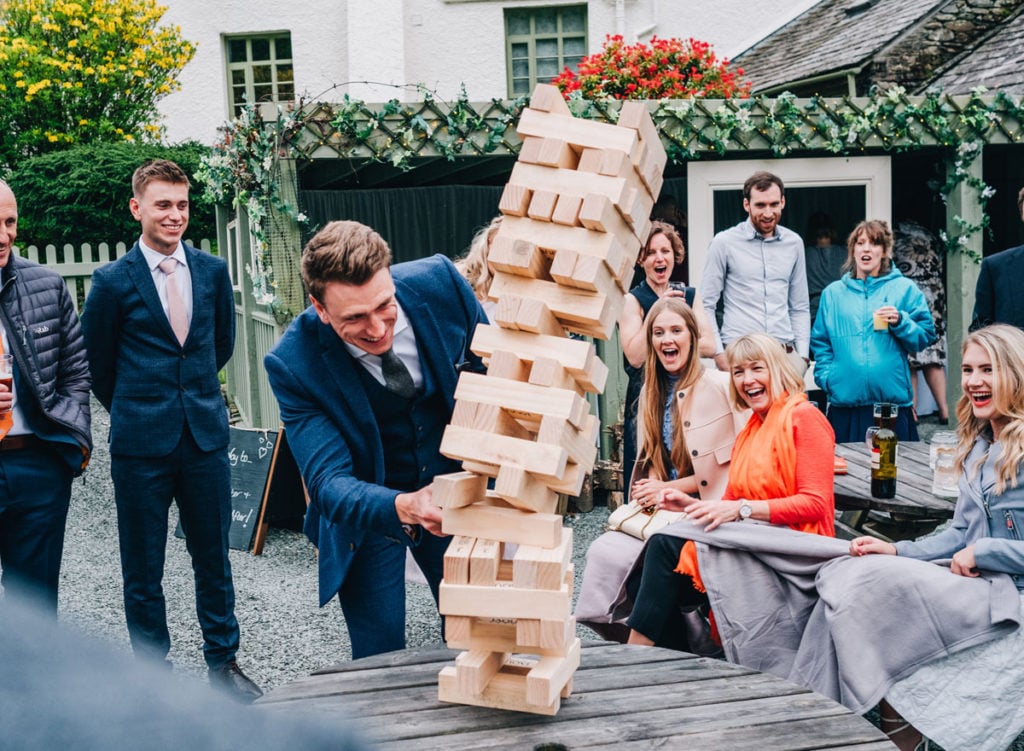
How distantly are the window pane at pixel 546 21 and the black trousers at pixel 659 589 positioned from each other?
13.8 m

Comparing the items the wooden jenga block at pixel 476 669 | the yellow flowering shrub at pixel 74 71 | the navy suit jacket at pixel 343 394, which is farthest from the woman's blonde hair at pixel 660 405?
the yellow flowering shrub at pixel 74 71

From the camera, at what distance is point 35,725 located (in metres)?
0.59

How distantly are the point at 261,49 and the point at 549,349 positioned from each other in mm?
16078

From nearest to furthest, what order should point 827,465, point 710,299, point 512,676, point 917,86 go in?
point 512,676, point 827,465, point 710,299, point 917,86

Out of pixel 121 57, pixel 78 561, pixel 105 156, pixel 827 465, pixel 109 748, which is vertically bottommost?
pixel 78 561

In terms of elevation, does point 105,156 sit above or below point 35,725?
above

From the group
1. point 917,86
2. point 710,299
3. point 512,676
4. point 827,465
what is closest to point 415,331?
point 512,676

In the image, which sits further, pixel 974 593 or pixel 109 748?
pixel 974 593

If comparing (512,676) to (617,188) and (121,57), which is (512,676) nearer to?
(617,188)

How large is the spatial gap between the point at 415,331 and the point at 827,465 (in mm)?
1800

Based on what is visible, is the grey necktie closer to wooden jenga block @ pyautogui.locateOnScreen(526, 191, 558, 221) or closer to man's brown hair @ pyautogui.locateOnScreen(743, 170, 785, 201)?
wooden jenga block @ pyautogui.locateOnScreen(526, 191, 558, 221)

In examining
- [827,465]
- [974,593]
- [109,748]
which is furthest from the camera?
[827,465]

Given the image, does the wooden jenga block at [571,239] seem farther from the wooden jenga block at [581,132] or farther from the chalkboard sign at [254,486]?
the chalkboard sign at [254,486]

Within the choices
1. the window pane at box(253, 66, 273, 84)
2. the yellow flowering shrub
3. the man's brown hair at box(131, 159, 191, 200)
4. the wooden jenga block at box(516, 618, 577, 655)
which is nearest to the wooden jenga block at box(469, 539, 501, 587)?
the wooden jenga block at box(516, 618, 577, 655)
